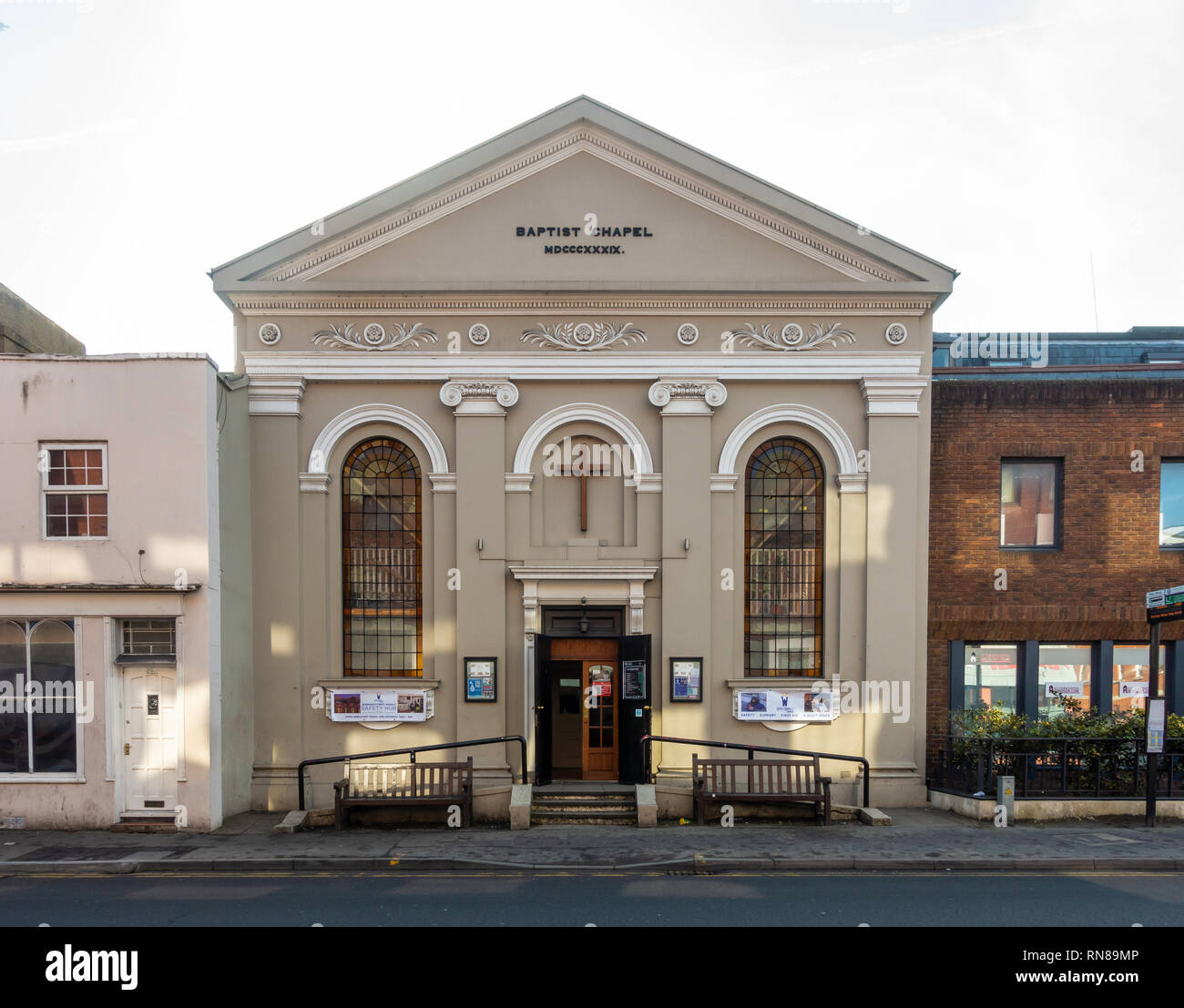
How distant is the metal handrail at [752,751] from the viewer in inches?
528

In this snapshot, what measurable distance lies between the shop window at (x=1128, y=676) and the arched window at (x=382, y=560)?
1218 cm

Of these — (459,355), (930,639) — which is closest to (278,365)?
(459,355)

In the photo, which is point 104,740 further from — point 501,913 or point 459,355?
point 459,355

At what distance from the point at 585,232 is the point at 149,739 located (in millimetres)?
10519

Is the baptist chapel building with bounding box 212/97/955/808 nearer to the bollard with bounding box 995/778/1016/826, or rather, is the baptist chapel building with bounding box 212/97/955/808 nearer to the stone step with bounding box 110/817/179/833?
the bollard with bounding box 995/778/1016/826

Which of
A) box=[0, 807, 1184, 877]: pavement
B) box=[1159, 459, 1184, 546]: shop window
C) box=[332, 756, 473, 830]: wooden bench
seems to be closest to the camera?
box=[0, 807, 1184, 877]: pavement

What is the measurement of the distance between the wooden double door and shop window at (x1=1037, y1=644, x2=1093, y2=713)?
295 inches

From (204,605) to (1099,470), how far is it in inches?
592

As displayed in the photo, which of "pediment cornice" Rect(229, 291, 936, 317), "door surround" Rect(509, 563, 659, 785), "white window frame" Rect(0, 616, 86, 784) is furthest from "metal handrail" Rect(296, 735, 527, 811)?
"pediment cornice" Rect(229, 291, 936, 317)

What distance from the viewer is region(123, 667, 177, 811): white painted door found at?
494 inches

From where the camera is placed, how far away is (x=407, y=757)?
1413cm

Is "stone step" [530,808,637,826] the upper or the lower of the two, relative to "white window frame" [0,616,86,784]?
lower

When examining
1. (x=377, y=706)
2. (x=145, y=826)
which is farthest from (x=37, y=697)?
(x=377, y=706)

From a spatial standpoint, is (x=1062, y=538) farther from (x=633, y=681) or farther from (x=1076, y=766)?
(x=633, y=681)
